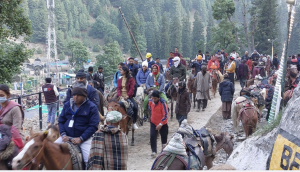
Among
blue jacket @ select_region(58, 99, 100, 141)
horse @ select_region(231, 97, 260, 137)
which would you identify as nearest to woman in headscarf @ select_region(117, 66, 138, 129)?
horse @ select_region(231, 97, 260, 137)

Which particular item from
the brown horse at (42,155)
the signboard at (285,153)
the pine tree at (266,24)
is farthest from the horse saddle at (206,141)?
the pine tree at (266,24)

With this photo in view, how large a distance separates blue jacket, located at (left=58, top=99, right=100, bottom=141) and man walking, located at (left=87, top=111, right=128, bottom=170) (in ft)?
1.41

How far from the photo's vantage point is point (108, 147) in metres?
5.51

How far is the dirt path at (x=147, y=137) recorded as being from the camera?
31.6 feet

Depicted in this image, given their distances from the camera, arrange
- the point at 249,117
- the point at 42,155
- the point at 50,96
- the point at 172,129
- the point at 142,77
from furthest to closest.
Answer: the point at 172,129 → the point at 142,77 → the point at 50,96 → the point at 249,117 → the point at 42,155

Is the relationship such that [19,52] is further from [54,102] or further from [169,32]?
[169,32]

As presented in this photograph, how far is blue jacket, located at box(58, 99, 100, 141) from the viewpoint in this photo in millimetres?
5883

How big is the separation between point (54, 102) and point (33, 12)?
10990 centimetres

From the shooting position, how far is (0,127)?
5.73m

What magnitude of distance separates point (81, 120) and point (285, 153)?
3410 mm

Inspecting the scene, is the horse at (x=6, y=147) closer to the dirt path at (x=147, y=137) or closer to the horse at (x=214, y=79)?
the dirt path at (x=147, y=137)

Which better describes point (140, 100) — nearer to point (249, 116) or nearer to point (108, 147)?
point (249, 116)

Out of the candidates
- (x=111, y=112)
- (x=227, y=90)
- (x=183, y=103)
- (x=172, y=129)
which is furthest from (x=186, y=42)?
(x=111, y=112)

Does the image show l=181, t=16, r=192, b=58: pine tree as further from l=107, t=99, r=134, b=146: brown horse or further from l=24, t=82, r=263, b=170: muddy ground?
l=107, t=99, r=134, b=146: brown horse
